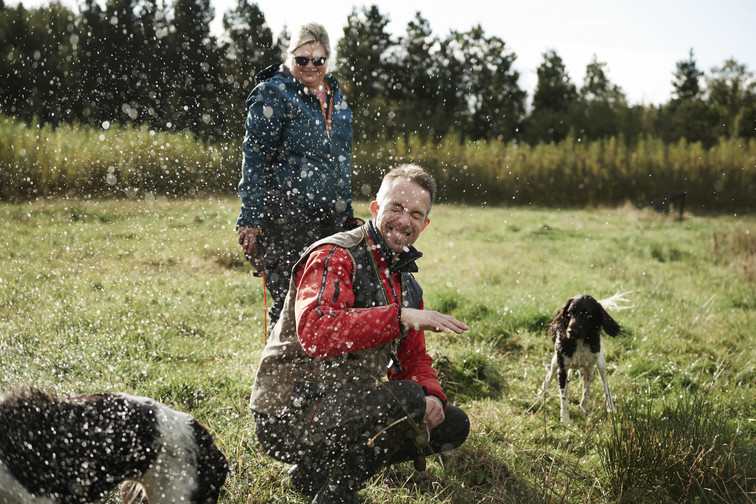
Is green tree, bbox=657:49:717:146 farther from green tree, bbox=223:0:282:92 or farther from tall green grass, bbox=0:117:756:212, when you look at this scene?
green tree, bbox=223:0:282:92

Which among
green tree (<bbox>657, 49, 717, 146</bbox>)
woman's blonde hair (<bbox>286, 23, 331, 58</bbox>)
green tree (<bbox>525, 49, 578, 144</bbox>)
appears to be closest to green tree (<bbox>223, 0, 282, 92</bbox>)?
woman's blonde hair (<bbox>286, 23, 331, 58</bbox>)

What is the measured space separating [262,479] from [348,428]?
72 centimetres

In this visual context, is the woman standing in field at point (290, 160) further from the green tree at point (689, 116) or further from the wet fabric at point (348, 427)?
the green tree at point (689, 116)

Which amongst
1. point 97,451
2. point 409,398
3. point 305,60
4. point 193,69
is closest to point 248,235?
point 305,60

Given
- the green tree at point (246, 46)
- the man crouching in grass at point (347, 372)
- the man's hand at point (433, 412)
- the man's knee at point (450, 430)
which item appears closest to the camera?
the man crouching in grass at point (347, 372)

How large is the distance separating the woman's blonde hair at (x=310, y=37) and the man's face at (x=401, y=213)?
1335 mm

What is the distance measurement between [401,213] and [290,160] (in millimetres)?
1277

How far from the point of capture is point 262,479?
2.74 metres

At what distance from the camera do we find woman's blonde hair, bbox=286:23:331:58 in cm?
335

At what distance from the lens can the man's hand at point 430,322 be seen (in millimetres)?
2053

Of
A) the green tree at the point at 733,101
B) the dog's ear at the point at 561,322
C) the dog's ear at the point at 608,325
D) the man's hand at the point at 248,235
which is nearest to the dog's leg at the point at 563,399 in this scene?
the dog's ear at the point at 561,322

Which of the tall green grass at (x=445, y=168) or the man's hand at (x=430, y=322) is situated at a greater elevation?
the tall green grass at (x=445, y=168)

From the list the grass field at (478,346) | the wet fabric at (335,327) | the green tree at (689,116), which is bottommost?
the grass field at (478,346)

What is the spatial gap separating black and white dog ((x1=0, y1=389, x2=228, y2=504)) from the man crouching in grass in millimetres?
385
